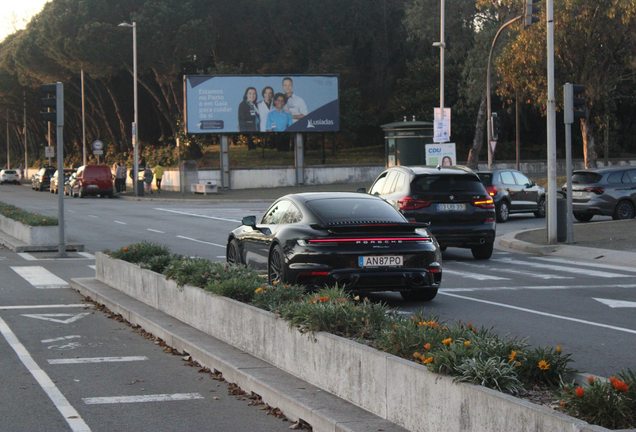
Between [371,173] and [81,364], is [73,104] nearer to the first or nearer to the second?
[371,173]

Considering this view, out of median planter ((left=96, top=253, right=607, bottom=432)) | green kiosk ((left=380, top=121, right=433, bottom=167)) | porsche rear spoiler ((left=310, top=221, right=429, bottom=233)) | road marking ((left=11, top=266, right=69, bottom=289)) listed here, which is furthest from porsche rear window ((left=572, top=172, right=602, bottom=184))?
median planter ((left=96, top=253, right=607, bottom=432))

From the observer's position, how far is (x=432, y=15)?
53344 mm

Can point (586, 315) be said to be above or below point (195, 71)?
below

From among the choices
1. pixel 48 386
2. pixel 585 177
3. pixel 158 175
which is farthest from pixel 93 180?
pixel 48 386

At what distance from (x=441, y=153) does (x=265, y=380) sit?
88.5ft

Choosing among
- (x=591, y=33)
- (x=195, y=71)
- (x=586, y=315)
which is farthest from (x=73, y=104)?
(x=586, y=315)

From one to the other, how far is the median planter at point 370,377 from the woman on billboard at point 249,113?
42637 mm

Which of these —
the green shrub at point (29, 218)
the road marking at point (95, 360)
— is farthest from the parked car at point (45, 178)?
the road marking at point (95, 360)

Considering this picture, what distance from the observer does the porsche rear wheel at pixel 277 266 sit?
10320 millimetres

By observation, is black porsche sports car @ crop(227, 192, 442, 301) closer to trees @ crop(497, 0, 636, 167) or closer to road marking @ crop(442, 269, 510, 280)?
road marking @ crop(442, 269, 510, 280)

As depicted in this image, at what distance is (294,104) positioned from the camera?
52.2 meters

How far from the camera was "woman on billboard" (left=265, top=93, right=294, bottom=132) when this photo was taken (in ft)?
170

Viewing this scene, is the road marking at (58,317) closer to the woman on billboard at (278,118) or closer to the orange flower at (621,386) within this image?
the orange flower at (621,386)

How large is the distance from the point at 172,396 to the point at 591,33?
3424 cm
